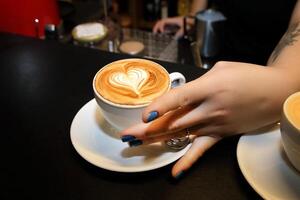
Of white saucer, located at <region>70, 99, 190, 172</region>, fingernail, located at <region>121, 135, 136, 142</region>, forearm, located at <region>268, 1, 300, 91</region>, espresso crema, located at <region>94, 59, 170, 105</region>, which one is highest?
forearm, located at <region>268, 1, 300, 91</region>

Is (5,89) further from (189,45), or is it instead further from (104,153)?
(189,45)

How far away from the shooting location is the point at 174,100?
45cm

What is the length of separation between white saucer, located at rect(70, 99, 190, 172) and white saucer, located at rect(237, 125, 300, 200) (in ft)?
0.31

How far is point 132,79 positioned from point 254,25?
736mm

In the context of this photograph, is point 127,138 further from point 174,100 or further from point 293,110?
point 293,110

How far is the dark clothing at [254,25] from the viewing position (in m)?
1.04

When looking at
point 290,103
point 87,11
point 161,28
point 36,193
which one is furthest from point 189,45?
point 36,193

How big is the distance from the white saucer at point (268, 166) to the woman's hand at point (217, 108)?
24mm

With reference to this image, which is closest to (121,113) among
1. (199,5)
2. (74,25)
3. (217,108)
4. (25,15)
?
(217,108)

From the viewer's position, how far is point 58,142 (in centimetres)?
53

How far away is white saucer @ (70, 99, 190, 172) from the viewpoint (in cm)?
47

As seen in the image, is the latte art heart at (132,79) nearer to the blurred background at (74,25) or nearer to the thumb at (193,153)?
the thumb at (193,153)

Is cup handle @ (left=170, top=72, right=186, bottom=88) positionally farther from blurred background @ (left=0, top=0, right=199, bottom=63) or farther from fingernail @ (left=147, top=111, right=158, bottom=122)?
blurred background @ (left=0, top=0, right=199, bottom=63)

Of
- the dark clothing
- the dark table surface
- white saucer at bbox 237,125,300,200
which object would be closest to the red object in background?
the dark table surface
